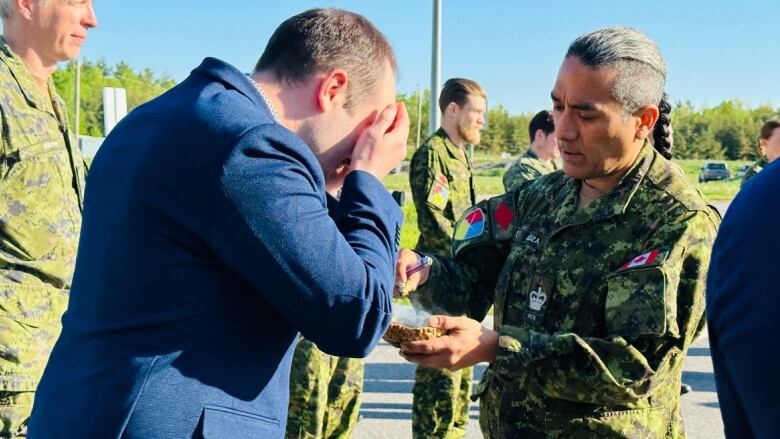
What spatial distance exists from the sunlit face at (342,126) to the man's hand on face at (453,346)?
0.63 metres

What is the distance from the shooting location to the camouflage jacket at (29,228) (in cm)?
288

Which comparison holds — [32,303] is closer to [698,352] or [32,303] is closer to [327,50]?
[327,50]

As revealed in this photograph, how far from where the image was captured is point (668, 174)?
241 cm

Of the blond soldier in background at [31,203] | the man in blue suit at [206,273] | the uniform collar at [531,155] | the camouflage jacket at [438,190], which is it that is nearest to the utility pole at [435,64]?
the uniform collar at [531,155]

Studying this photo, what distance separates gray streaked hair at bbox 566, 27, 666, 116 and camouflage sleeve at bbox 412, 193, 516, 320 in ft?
1.82

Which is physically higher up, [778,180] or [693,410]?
[778,180]

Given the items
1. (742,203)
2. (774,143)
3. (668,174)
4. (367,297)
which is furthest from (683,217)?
(774,143)

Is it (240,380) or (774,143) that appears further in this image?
(774,143)

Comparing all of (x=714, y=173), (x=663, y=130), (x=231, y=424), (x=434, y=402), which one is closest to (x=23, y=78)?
(x=231, y=424)

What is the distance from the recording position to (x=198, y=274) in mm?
1511

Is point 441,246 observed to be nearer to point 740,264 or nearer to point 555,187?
point 555,187

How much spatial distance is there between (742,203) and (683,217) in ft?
4.27

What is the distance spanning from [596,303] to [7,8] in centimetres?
244

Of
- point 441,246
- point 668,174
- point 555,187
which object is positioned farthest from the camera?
point 441,246
